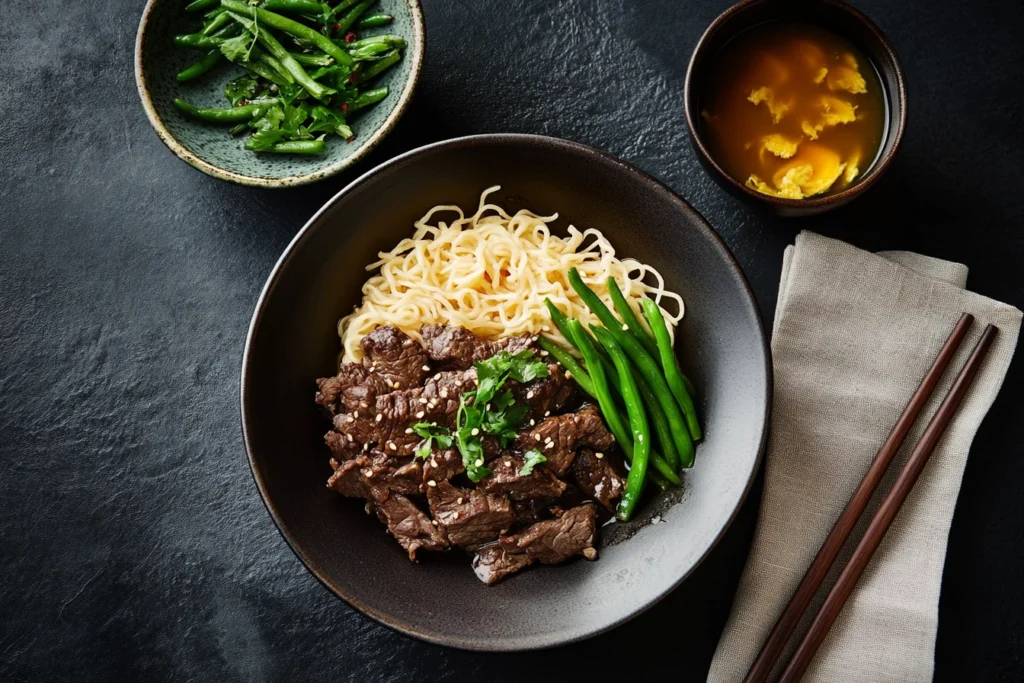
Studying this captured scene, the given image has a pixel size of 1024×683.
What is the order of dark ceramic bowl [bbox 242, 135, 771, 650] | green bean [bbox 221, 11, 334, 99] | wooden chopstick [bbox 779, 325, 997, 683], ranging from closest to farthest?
dark ceramic bowl [bbox 242, 135, 771, 650]
wooden chopstick [bbox 779, 325, 997, 683]
green bean [bbox 221, 11, 334, 99]

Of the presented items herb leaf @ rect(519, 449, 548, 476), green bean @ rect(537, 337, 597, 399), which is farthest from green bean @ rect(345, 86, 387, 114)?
herb leaf @ rect(519, 449, 548, 476)

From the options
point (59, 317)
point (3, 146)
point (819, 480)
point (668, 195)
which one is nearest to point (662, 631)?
point (819, 480)

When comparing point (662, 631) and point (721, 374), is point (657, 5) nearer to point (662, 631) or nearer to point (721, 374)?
point (721, 374)

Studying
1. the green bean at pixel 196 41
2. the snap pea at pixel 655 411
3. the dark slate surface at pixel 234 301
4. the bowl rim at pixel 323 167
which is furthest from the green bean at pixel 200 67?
the snap pea at pixel 655 411

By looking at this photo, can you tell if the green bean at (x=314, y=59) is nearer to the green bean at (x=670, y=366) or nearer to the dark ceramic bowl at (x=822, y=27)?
the dark ceramic bowl at (x=822, y=27)

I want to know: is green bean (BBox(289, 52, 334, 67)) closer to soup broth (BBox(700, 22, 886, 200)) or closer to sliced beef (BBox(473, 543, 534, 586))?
soup broth (BBox(700, 22, 886, 200))
